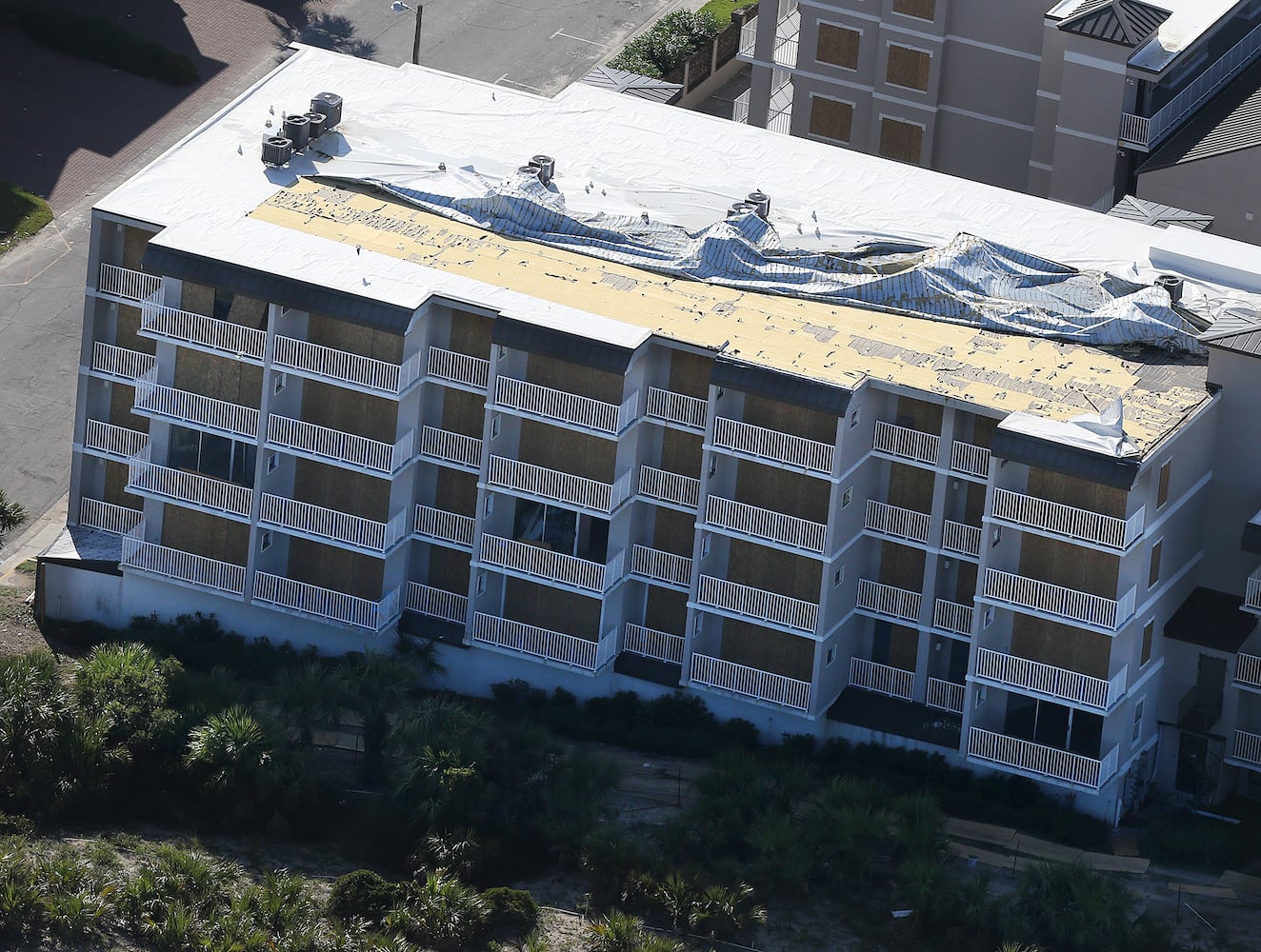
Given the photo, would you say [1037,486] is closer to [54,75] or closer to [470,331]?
[470,331]

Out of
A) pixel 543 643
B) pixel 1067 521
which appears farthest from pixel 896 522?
pixel 543 643

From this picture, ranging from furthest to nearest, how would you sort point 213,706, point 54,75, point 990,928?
1. point 54,75
2. point 213,706
3. point 990,928

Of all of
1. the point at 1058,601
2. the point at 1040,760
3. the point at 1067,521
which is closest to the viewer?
the point at 1067,521

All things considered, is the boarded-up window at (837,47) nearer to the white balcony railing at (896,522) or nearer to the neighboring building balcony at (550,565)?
the white balcony railing at (896,522)

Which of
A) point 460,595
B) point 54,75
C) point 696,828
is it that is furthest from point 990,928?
point 54,75

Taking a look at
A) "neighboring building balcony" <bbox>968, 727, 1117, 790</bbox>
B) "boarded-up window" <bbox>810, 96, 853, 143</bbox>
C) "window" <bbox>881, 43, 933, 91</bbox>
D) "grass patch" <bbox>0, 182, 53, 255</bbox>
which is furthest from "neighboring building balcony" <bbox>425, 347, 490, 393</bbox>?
"boarded-up window" <bbox>810, 96, 853, 143</bbox>

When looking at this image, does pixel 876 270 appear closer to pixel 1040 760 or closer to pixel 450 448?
pixel 450 448

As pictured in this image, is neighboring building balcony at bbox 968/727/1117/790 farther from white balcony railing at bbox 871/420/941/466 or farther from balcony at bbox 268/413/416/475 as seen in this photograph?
balcony at bbox 268/413/416/475
